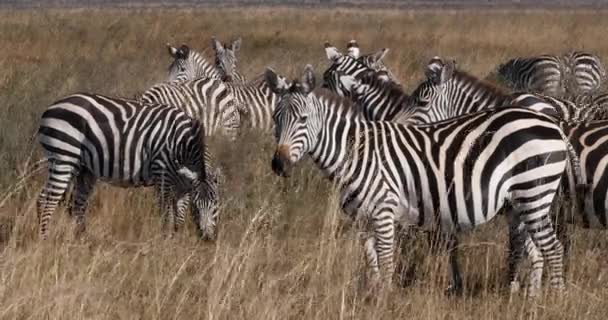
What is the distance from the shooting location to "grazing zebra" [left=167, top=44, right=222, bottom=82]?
1212 cm

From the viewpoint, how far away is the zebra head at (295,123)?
5.45 metres

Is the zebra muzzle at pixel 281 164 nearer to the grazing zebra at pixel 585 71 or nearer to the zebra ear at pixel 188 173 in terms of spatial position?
the zebra ear at pixel 188 173

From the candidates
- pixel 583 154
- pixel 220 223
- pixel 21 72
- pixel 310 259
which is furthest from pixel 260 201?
pixel 21 72

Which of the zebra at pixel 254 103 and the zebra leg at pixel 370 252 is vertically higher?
the zebra at pixel 254 103

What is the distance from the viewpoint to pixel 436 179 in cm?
556

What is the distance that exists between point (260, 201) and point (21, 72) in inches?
350

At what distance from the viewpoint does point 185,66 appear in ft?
40.2

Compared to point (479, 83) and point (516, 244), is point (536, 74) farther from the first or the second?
point (516, 244)

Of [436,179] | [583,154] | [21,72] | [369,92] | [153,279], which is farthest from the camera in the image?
[21,72]

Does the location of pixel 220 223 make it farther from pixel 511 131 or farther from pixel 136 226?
pixel 511 131

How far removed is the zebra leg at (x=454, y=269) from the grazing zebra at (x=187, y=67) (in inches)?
262

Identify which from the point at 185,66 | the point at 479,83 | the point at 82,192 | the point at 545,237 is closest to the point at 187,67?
the point at 185,66

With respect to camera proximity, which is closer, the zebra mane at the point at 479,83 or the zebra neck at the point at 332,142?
the zebra neck at the point at 332,142

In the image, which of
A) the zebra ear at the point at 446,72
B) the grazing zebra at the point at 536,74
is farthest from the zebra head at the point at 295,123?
the grazing zebra at the point at 536,74
